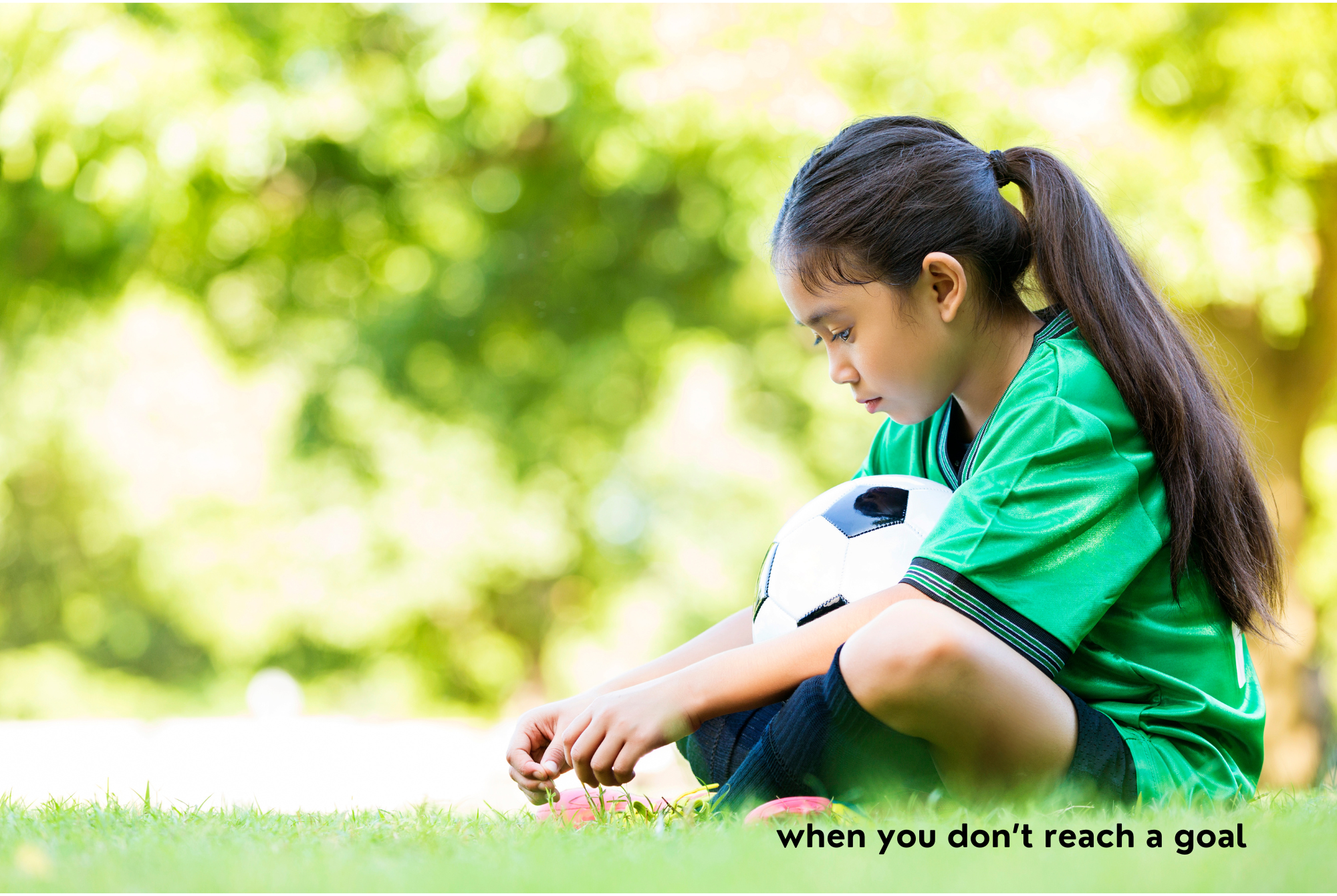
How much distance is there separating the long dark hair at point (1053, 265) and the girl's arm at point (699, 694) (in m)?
0.55

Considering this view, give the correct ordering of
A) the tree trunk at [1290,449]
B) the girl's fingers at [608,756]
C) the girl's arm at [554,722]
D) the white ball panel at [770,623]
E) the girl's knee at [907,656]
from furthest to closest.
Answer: the tree trunk at [1290,449] < the white ball panel at [770,623] < the girl's arm at [554,722] < the girl's fingers at [608,756] < the girl's knee at [907,656]

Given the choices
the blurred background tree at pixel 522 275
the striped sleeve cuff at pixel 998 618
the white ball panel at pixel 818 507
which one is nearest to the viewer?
the striped sleeve cuff at pixel 998 618

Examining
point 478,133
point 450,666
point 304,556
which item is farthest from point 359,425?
point 450,666

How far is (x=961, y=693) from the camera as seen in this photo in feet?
5.70

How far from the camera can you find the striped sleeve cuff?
1.82 meters

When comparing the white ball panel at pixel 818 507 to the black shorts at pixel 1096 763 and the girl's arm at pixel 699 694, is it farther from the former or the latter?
the black shorts at pixel 1096 763

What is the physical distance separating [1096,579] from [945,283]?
625 mm

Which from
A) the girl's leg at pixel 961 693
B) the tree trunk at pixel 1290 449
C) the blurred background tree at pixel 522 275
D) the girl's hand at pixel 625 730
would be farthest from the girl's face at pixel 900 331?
the tree trunk at pixel 1290 449

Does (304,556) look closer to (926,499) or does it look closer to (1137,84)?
(1137,84)

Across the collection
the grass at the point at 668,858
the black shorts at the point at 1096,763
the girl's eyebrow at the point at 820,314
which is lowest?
the grass at the point at 668,858

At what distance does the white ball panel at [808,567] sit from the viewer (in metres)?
2.23

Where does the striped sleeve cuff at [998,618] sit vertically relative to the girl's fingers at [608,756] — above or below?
above

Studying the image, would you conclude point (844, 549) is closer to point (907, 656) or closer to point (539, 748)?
point (907, 656)

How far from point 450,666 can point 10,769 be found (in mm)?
5470
